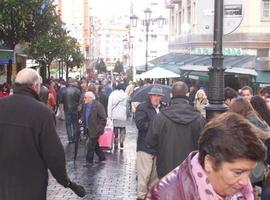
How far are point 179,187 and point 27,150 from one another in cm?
241

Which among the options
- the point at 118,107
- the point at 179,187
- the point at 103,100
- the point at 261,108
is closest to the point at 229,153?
the point at 179,187

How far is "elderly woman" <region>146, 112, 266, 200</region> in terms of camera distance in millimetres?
2316

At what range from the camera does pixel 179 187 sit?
238 cm

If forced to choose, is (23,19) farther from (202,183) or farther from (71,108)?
(202,183)

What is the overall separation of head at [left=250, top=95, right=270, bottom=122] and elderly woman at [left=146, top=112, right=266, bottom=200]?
181 inches

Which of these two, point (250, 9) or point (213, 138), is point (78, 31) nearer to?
point (250, 9)

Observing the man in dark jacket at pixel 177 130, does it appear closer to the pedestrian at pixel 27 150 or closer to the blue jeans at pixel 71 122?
the pedestrian at pixel 27 150

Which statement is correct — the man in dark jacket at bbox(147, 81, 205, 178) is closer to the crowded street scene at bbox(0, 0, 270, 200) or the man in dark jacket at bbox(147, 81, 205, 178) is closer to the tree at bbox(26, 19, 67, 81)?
the crowded street scene at bbox(0, 0, 270, 200)

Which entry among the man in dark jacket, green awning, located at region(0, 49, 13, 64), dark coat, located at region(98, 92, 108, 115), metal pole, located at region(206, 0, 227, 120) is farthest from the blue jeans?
the man in dark jacket

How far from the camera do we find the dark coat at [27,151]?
4559mm

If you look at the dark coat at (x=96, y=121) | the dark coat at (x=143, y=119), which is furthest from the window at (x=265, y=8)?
the dark coat at (x=143, y=119)

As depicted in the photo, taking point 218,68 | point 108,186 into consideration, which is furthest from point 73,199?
point 218,68

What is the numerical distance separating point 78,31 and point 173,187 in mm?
98995

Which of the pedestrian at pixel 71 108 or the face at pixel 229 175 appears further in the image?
the pedestrian at pixel 71 108
